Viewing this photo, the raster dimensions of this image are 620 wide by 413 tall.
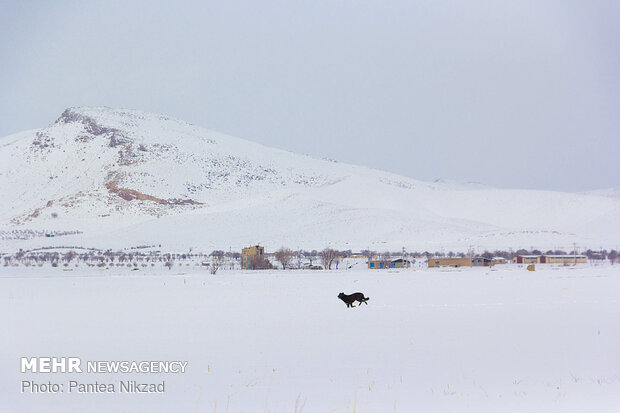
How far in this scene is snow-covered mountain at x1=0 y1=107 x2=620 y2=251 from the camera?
202 ft

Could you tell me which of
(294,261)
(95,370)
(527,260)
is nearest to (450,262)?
(527,260)

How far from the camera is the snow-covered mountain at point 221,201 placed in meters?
61.5

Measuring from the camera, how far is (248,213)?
75.4 meters

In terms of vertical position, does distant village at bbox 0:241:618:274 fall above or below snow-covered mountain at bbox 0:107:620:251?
below

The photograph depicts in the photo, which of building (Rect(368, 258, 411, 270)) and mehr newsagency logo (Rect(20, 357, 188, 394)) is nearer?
mehr newsagency logo (Rect(20, 357, 188, 394))

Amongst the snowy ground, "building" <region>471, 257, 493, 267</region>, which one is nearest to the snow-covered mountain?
"building" <region>471, 257, 493, 267</region>

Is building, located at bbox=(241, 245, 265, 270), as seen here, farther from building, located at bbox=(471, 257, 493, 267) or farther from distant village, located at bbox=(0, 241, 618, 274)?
building, located at bbox=(471, 257, 493, 267)

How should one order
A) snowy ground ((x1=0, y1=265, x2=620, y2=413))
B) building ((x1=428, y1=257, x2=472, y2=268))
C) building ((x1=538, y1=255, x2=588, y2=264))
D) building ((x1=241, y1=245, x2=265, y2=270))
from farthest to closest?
building ((x1=538, y1=255, x2=588, y2=264)) → building ((x1=428, y1=257, x2=472, y2=268)) → building ((x1=241, y1=245, x2=265, y2=270)) → snowy ground ((x1=0, y1=265, x2=620, y2=413))

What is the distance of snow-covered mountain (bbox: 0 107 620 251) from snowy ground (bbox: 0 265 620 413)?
3903cm

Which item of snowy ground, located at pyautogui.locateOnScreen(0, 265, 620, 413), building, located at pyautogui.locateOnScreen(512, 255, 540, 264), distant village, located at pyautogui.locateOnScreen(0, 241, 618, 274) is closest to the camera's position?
snowy ground, located at pyautogui.locateOnScreen(0, 265, 620, 413)

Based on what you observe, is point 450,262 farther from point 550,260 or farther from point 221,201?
point 221,201

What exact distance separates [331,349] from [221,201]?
3483 inches

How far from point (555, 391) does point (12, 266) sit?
3439 centimetres

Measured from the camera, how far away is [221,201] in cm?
9706
